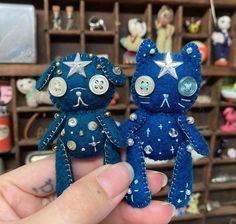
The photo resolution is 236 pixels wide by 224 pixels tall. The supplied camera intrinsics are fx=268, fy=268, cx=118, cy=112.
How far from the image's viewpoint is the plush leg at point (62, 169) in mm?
496

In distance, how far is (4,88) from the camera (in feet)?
4.25

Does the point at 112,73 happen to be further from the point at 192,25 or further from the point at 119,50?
the point at 192,25

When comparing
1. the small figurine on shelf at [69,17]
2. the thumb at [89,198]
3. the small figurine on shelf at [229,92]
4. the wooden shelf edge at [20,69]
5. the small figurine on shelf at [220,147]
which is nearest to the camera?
the thumb at [89,198]

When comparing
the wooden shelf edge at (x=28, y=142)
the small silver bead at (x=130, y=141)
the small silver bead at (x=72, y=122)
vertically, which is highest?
the small silver bead at (x=72, y=122)

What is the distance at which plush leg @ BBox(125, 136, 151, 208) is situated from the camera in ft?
1.61

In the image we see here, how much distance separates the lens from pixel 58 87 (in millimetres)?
477

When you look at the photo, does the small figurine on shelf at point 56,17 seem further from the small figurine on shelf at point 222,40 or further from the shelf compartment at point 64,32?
the small figurine on shelf at point 222,40

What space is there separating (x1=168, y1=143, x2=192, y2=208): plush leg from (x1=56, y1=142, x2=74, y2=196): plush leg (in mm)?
195

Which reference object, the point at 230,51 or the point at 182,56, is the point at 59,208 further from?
the point at 230,51

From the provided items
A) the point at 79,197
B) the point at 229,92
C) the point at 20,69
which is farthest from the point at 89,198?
the point at 229,92

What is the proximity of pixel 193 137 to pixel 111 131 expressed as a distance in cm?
15

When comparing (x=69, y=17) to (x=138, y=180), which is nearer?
(x=138, y=180)

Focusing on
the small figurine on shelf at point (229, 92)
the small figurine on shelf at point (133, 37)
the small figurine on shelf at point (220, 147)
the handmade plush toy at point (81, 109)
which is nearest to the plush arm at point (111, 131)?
the handmade plush toy at point (81, 109)

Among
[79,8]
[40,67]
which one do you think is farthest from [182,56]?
[79,8]
